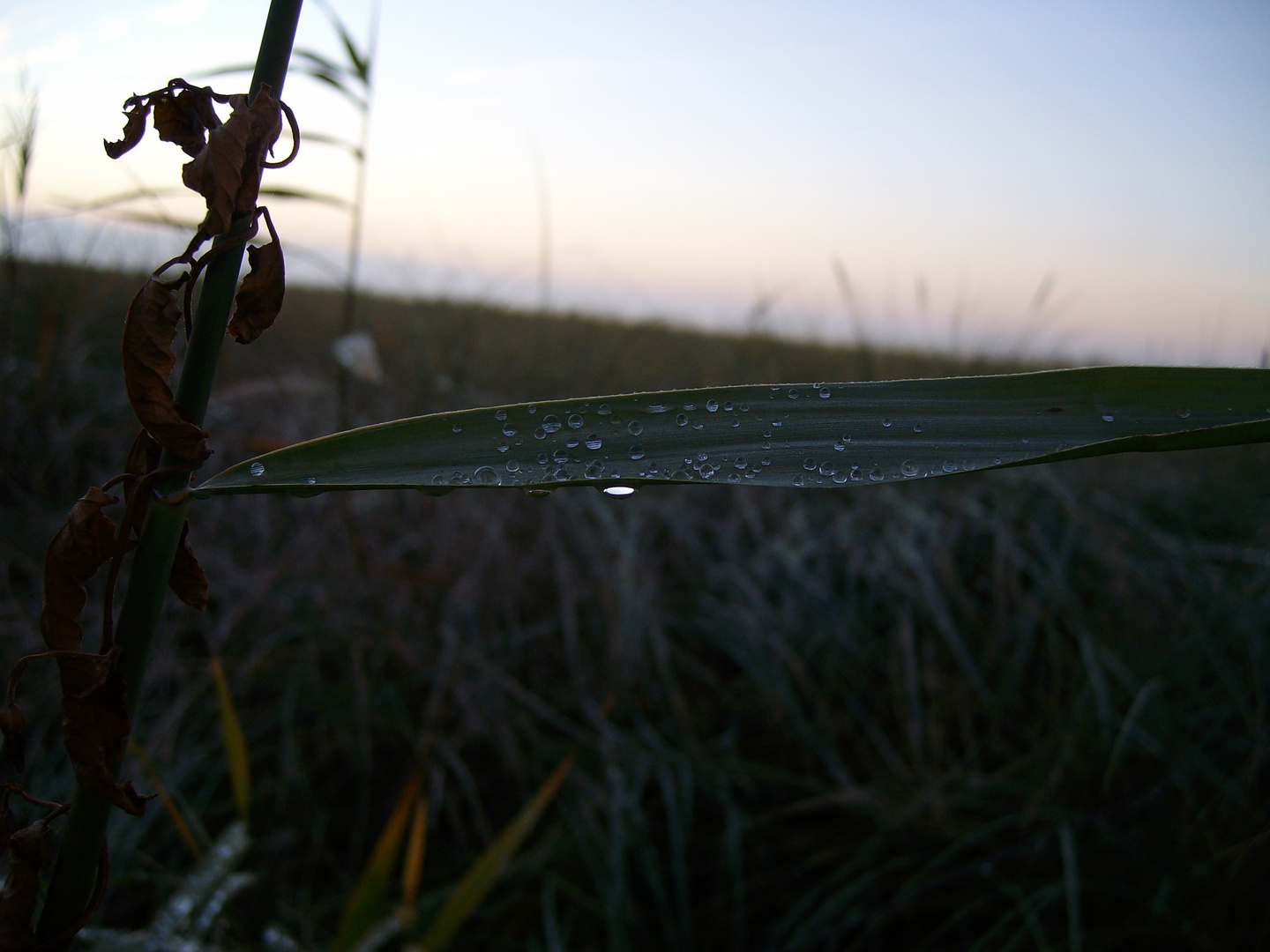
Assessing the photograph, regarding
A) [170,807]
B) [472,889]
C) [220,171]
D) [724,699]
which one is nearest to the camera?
[220,171]

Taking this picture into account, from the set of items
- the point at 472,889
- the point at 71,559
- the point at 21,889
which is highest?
the point at 71,559

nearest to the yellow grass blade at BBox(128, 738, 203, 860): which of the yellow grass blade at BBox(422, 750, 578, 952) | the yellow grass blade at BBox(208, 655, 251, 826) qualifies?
the yellow grass blade at BBox(208, 655, 251, 826)

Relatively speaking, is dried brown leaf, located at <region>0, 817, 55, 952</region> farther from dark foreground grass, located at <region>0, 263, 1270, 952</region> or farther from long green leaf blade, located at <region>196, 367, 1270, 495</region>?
dark foreground grass, located at <region>0, 263, 1270, 952</region>

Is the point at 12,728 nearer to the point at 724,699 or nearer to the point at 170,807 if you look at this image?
the point at 170,807

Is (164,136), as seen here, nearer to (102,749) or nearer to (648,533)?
(102,749)

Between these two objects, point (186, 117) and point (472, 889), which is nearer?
point (186, 117)

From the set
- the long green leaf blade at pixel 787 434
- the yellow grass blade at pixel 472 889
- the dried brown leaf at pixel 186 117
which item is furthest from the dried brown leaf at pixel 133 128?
the yellow grass blade at pixel 472 889

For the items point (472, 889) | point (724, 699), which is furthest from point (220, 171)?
point (724, 699)

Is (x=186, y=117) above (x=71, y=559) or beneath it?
above
